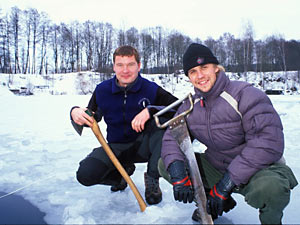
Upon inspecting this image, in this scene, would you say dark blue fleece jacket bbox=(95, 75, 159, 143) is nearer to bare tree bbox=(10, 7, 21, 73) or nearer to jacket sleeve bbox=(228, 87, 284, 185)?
jacket sleeve bbox=(228, 87, 284, 185)

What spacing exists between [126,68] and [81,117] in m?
0.66

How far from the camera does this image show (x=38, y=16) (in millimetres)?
30766

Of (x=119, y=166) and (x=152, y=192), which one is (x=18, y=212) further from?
(x=152, y=192)

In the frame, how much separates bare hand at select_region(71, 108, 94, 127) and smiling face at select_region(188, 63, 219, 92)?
2.96ft

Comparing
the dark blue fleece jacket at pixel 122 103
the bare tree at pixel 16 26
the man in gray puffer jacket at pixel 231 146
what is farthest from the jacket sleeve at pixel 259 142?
the bare tree at pixel 16 26

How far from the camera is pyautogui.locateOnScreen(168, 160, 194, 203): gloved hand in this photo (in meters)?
1.51

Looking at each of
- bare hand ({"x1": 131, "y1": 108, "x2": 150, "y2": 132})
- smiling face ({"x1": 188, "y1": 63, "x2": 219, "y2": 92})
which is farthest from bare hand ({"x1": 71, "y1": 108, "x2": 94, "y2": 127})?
smiling face ({"x1": 188, "y1": 63, "x2": 219, "y2": 92})

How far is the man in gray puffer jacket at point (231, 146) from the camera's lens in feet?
4.32

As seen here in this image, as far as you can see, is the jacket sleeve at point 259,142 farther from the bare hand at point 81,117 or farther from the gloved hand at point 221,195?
the bare hand at point 81,117

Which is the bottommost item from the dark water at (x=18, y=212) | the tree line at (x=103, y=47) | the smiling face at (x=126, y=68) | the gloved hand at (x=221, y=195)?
the dark water at (x=18, y=212)

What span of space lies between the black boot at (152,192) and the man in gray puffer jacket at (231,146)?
0.31 meters

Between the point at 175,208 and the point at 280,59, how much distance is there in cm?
3576

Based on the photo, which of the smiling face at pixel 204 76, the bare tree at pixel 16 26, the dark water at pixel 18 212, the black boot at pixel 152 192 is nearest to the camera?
the smiling face at pixel 204 76

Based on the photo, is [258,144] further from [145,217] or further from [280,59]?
[280,59]
